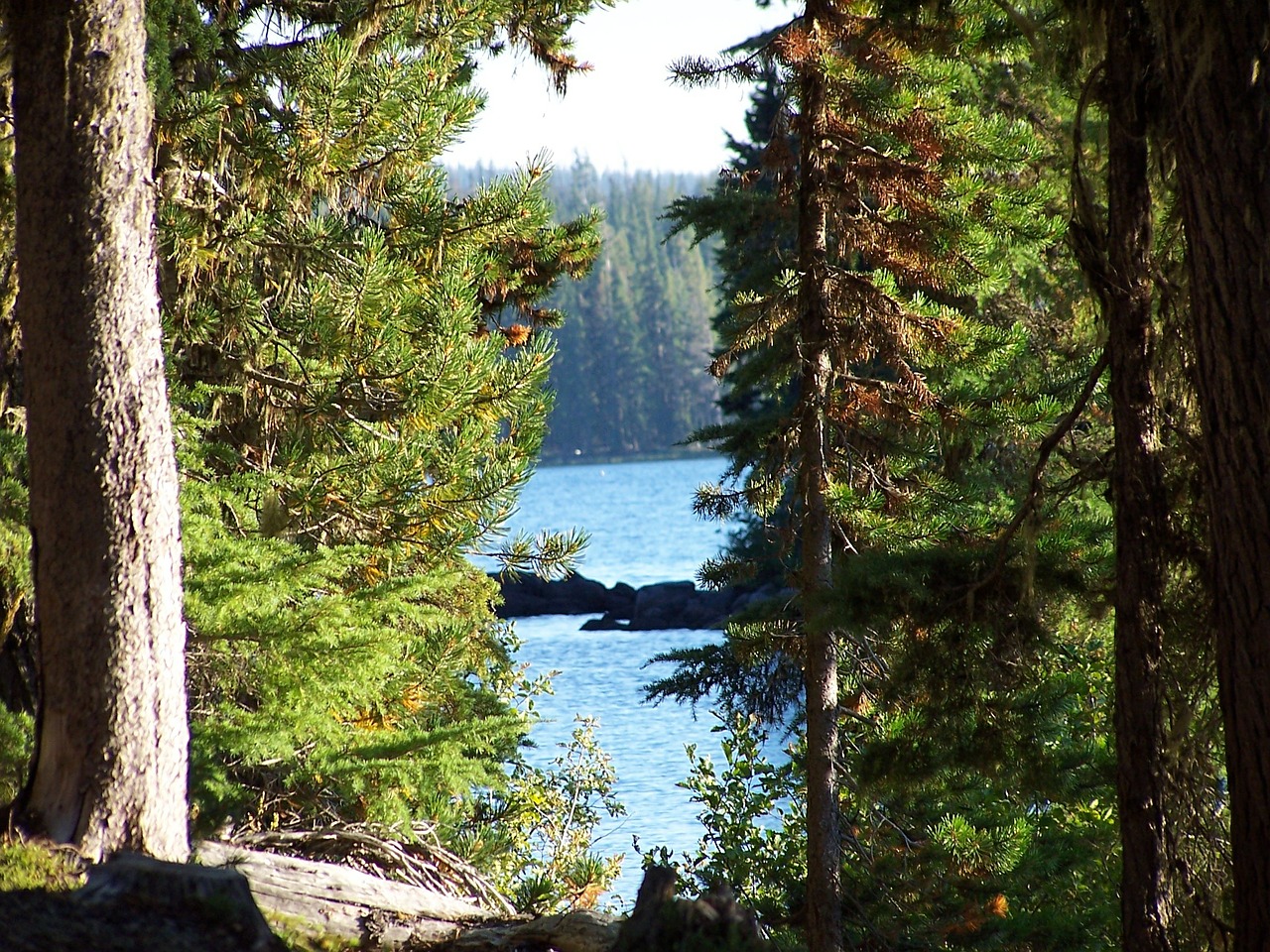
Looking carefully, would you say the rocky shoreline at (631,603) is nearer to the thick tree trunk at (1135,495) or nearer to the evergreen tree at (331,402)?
the evergreen tree at (331,402)

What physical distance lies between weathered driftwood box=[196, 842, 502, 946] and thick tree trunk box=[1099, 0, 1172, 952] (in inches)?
98.6

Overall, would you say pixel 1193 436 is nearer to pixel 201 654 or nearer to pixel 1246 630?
pixel 1246 630

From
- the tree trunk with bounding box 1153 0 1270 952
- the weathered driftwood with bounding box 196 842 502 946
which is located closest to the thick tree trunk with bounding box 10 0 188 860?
the weathered driftwood with bounding box 196 842 502 946

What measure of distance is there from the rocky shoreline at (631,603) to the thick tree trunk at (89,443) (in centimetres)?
1837

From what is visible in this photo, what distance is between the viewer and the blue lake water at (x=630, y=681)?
12.3 metres

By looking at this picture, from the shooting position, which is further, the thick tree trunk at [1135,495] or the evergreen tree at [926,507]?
the evergreen tree at [926,507]

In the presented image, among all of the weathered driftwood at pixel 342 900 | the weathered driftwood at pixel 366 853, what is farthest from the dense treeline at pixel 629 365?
the weathered driftwood at pixel 342 900

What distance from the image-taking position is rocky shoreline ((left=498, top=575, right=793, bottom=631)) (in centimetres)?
2506

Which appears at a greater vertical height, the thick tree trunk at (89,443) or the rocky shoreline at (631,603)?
the thick tree trunk at (89,443)

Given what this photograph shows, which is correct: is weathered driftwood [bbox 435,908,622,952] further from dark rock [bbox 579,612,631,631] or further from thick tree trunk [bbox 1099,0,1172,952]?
dark rock [bbox 579,612,631,631]

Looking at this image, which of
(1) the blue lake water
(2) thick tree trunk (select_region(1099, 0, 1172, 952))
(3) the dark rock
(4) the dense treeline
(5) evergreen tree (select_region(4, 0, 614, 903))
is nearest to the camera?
(2) thick tree trunk (select_region(1099, 0, 1172, 952))

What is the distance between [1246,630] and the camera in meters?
3.47

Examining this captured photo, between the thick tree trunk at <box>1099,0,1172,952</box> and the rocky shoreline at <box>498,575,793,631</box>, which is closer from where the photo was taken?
the thick tree trunk at <box>1099,0,1172,952</box>

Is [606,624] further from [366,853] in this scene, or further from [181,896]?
[181,896]
